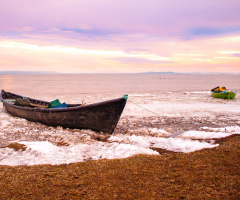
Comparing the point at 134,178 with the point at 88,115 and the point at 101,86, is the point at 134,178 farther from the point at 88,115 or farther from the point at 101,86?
the point at 101,86

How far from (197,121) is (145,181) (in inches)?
305

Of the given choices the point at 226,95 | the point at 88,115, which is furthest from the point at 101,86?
the point at 88,115

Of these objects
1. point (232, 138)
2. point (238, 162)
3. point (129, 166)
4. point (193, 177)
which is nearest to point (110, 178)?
point (129, 166)

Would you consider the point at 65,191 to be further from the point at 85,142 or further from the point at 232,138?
the point at 232,138

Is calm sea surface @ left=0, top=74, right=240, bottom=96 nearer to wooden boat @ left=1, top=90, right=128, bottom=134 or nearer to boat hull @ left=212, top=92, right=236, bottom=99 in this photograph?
boat hull @ left=212, top=92, right=236, bottom=99

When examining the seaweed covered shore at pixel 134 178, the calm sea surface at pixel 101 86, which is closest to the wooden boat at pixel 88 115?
the seaweed covered shore at pixel 134 178

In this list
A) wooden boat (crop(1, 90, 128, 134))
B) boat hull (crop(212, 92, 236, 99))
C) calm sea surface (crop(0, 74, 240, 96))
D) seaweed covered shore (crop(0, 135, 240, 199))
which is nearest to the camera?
seaweed covered shore (crop(0, 135, 240, 199))

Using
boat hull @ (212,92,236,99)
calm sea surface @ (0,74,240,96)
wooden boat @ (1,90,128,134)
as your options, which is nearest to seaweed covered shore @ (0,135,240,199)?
wooden boat @ (1,90,128,134)

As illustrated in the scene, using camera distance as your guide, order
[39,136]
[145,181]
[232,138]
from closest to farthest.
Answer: [145,181] < [232,138] < [39,136]

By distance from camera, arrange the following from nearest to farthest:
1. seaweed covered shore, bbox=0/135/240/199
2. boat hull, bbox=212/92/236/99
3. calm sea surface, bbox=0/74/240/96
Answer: seaweed covered shore, bbox=0/135/240/199
boat hull, bbox=212/92/236/99
calm sea surface, bbox=0/74/240/96

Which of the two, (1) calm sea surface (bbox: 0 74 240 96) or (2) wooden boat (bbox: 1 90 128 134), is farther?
(1) calm sea surface (bbox: 0 74 240 96)

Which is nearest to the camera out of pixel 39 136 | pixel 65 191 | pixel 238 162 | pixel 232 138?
pixel 65 191

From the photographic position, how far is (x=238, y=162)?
452 cm

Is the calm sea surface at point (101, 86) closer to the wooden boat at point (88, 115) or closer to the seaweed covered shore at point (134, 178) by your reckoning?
the wooden boat at point (88, 115)
